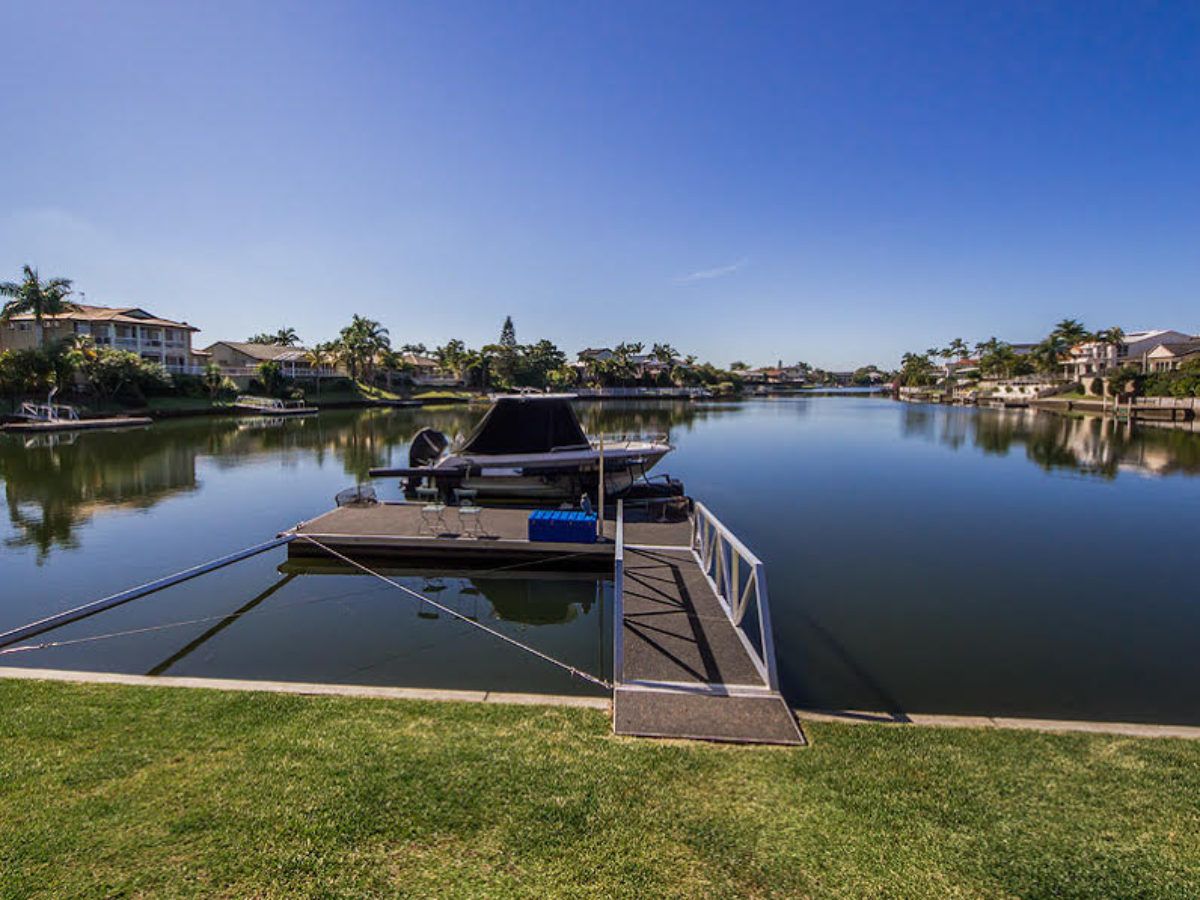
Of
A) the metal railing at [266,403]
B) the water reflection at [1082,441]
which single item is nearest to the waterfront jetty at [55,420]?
the metal railing at [266,403]

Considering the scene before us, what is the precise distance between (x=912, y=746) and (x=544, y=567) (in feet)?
28.4

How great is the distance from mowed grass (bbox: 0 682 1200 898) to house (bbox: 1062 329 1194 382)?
104 metres

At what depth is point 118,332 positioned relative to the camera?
5931 centimetres

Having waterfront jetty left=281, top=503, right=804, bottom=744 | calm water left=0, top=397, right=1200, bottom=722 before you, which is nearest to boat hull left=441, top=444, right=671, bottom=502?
waterfront jetty left=281, top=503, right=804, bottom=744

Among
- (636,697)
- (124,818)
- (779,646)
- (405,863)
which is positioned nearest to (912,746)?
(636,697)

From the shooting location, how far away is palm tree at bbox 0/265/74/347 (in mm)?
47678

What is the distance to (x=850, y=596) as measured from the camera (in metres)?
11.6

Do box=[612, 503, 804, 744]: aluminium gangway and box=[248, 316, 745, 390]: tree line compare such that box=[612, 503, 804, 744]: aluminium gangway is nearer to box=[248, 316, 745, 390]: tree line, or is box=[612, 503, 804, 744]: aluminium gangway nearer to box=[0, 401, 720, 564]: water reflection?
box=[0, 401, 720, 564]: water reflection

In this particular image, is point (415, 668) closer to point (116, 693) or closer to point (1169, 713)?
point (116, 693)

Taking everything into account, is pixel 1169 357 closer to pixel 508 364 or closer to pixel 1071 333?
pixel 1071 333

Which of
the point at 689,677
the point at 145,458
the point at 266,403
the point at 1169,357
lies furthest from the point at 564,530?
the point at 1169,357

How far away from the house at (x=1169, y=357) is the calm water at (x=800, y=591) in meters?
65.5

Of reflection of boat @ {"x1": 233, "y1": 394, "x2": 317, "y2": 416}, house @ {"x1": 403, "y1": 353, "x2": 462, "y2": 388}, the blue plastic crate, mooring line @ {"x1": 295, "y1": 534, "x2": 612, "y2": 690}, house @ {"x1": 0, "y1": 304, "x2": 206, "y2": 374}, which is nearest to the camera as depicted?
mooring line @ {"x1": 295, "y1": 534, "x2": 612, "y2": 690}

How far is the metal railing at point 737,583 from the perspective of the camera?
22.4 ft
